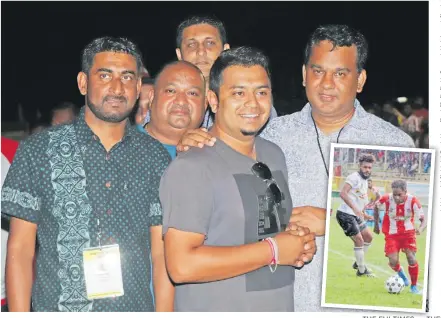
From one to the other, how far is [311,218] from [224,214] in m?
0.58

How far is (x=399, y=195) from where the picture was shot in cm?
291

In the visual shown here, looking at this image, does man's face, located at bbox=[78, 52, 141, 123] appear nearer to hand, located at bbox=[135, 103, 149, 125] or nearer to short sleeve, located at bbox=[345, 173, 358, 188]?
short sleeve, located at bbox=[345, 173, 358, 188]

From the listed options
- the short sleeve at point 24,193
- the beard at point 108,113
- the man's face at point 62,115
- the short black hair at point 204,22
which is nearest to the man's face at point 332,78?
the beard at point 108,113

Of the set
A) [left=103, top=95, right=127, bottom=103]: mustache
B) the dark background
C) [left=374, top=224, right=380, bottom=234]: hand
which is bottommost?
[left=374, top=224, right=380, bottom=234]: hand

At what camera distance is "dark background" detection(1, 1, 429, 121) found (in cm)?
1434

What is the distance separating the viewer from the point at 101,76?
118 inches

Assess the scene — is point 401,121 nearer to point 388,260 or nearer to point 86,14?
point 86,14

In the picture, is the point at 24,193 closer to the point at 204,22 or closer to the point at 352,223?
the point at 352,223

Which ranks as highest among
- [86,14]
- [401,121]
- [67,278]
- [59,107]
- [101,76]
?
[86,14]

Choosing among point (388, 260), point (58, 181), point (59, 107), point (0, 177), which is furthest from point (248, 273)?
point (59, 107)

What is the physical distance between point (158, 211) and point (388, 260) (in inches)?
42.6

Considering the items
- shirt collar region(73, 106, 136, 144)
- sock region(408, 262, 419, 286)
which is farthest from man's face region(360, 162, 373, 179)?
shirt collar region(73, 106, 136, 144)

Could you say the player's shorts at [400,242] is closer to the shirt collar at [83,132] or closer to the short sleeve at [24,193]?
the shirt collar at [83,132]

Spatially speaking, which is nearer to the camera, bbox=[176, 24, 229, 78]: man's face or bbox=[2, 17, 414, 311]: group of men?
bbox=[2, 17, 414, 311]: group of men
